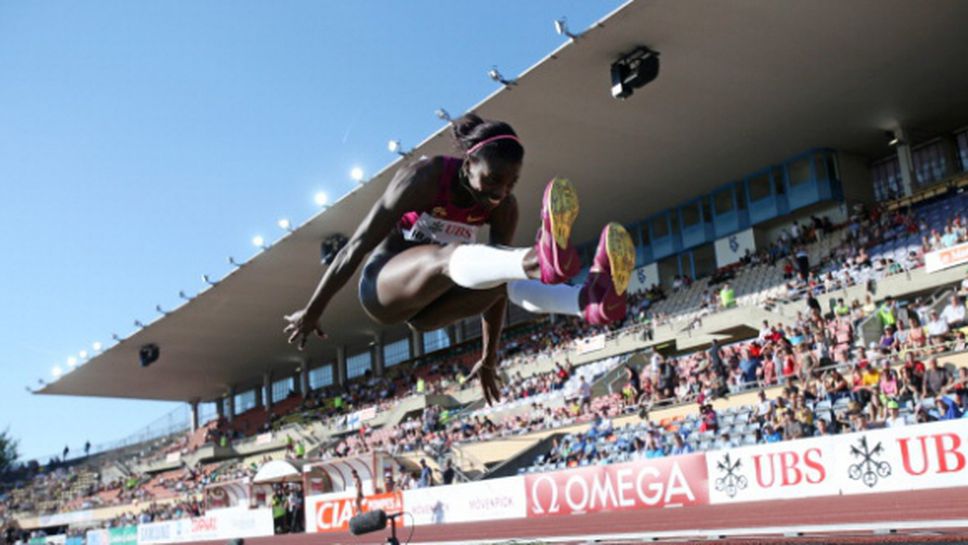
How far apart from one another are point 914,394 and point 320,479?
14286 millimetres

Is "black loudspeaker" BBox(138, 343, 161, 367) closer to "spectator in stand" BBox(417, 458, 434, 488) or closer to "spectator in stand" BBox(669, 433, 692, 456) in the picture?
"spectator in stand" BBox(417, 458, 434, 488)

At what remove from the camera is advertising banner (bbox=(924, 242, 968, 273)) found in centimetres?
1658

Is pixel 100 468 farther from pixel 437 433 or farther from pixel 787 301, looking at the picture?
pixel 787 301

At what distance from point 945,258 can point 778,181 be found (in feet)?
28.7

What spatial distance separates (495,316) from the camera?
17.3ft

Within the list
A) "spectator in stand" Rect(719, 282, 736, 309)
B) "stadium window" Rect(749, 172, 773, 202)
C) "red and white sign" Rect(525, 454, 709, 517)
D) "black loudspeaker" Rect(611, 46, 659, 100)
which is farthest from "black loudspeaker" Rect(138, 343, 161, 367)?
"black loudspeaker" Rect(611, 46, 659, 100)

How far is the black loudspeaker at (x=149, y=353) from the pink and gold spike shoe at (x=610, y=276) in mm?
35429

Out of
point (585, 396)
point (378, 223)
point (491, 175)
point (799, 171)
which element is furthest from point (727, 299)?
point (378, 223)

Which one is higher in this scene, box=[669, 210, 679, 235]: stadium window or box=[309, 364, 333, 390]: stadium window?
box=[669, 210, 679, 235]: stadium window

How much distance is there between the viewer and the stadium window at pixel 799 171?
969 inches

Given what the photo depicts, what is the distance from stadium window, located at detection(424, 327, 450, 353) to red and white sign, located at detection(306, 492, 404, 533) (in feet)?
58.2

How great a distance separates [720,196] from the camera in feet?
88.7

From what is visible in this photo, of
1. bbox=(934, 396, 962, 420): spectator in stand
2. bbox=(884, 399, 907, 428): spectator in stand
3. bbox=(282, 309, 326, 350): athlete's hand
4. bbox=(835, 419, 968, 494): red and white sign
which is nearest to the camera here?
bbox=(282, 309, 326, 350): athlete's hand

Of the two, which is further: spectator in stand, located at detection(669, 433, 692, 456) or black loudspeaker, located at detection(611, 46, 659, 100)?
black loudspeaker, located at detection(611, 46, 659, 100)
